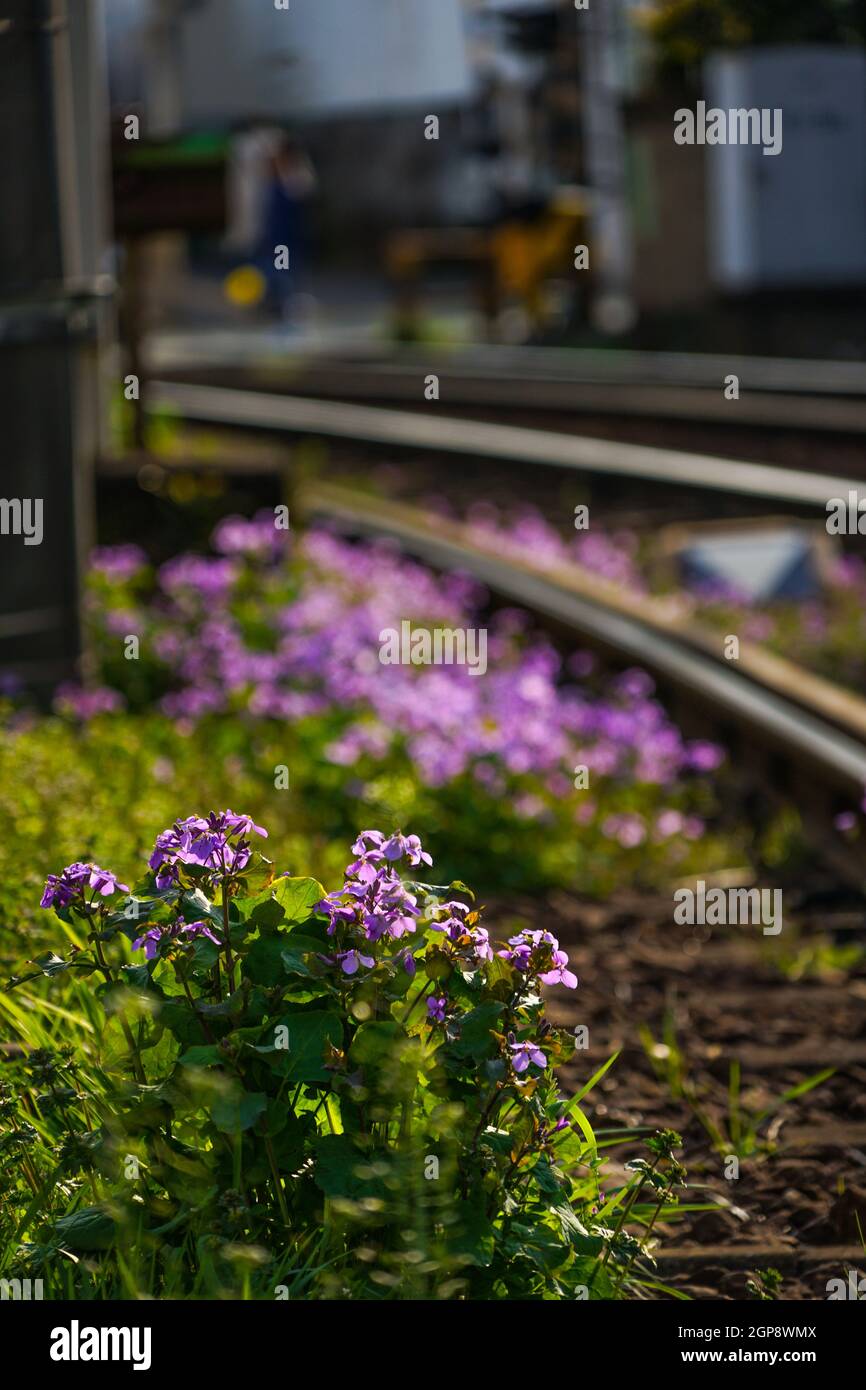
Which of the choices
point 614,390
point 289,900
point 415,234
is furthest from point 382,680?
point 415,234

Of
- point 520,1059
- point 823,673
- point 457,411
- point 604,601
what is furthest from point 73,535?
point 457,411

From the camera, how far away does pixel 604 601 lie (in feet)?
23.2

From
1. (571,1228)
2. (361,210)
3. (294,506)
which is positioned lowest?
(571,1228)

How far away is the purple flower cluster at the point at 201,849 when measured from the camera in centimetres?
248

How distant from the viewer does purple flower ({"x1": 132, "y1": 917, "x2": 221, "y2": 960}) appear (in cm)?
245

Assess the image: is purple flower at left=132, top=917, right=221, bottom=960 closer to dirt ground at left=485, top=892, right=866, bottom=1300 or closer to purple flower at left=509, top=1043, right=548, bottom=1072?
purple flower at left=509, top=1043, right=548, bottom=1072

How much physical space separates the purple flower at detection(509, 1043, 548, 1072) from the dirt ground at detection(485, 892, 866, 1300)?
1.91ft

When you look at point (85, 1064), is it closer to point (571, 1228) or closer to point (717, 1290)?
point (571, 1228)

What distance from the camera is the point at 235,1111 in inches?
91.5

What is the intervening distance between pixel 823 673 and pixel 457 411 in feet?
30.3

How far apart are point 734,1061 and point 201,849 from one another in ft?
5.14

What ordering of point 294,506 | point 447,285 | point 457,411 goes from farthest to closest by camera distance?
point 447,285 → point 457,411 → point 294,506

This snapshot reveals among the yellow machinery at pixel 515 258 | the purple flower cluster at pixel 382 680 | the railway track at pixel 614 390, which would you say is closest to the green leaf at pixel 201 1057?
the purple flower cluster at pixel 382 680

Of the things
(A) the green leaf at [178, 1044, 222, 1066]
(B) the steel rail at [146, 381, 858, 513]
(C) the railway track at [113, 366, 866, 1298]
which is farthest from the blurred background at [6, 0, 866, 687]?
(A) the green leaf at [178, 1044, 222, 1066]
